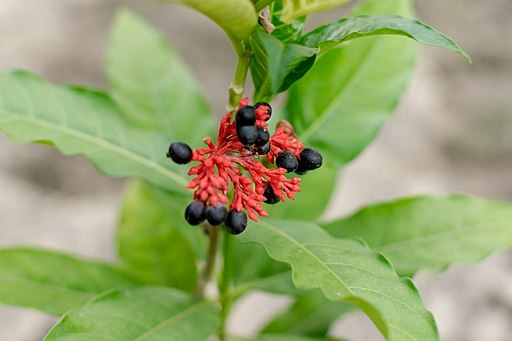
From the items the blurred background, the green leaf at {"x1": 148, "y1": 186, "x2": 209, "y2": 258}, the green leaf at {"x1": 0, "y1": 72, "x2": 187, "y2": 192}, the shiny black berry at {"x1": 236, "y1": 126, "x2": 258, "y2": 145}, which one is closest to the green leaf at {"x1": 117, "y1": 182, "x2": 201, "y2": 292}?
the green leaf at {"x1": 148, "y1": 186, "x2": 209, "y2": 258}

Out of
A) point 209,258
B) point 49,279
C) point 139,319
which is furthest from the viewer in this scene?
point 49,279

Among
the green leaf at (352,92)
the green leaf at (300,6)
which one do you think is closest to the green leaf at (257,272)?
the green leaf at (352,92)

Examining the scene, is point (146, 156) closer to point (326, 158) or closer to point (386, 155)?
point (326, 158)

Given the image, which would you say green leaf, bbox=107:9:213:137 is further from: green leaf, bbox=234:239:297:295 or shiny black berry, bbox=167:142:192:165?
shiny black berry, bbox=167:142:192:165

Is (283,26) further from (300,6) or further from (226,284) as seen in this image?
(226,284)

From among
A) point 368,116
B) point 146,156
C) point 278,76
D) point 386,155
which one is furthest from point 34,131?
point 386,155

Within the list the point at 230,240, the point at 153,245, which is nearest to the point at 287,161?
the point at 230,240
